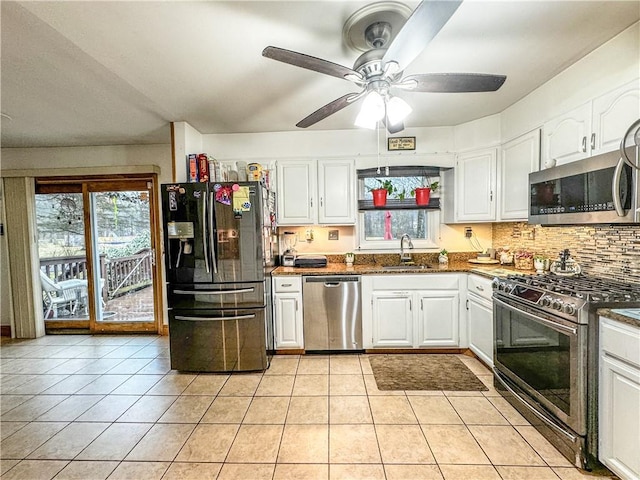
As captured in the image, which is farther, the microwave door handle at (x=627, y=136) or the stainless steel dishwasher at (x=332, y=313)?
the stainless steel dishwasher at (x=332, y=313)

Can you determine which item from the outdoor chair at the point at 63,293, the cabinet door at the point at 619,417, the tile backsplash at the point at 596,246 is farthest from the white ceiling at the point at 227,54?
the outdoor chair at the point at 63,293

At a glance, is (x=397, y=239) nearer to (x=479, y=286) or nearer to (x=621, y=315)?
(x=479, y=286)

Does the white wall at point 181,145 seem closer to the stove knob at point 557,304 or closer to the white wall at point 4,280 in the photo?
the white wall at point 4,280

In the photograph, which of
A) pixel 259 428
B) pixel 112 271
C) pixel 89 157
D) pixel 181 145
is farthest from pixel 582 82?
pixel 112 271

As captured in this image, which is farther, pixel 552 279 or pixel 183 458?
pixel 552 279

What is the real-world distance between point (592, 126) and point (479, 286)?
1.43 m

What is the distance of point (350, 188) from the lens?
3.35 metres

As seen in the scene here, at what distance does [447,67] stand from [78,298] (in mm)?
4982

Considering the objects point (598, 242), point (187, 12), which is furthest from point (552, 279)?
point (187, 12)

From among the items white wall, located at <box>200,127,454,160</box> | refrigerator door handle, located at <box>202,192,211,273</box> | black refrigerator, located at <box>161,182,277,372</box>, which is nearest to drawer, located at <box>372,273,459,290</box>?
black refrigerator, located at <box>161,182,277,372</box>

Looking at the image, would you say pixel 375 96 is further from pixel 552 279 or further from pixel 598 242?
pixel 598 242

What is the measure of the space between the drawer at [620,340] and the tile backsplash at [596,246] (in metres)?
0.77

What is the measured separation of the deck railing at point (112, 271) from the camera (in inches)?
157

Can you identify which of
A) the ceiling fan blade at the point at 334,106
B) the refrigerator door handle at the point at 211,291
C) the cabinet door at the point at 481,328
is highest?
the ceiling fan blade at the point at 334,106
